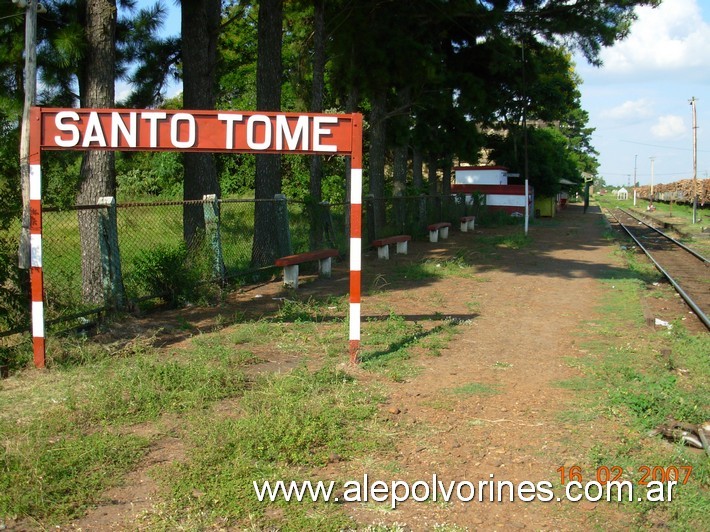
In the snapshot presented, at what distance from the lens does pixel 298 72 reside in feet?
72.3

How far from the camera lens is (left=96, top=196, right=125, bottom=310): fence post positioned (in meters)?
9.44

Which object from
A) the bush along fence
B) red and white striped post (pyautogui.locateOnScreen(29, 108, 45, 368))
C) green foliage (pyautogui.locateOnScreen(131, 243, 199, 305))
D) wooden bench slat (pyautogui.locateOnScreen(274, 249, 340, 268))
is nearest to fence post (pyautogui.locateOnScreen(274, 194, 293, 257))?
the bush along fence

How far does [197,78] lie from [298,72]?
354 inches

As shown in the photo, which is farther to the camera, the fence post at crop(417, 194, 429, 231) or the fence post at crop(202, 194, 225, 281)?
the fence post at crop(417, 194, 429, 231)

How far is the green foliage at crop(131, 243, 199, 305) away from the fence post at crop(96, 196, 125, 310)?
0.91m

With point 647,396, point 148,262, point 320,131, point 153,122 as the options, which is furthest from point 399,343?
point 148,262

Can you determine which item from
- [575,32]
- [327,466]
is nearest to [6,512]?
[327,466]

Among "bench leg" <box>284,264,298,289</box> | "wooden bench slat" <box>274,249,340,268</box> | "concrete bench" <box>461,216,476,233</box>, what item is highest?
"concrete bench" <box>461,216,476,233</box>

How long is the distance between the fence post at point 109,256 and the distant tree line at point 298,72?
543mm

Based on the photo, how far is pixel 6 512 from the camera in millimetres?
4180

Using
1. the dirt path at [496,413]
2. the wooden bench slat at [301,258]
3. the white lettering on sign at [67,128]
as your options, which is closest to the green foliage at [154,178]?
the wooden bench slat at [301,258]

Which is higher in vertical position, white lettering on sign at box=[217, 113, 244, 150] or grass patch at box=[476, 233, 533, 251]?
white lettering on sign at box=[217, 113, 244, 150]

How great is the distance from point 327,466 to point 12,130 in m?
9.43

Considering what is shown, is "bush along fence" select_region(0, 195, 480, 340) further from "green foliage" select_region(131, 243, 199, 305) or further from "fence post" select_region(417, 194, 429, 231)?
"fence post" select_region(417, 194, 429, 231)
